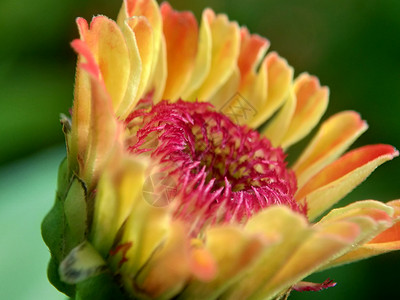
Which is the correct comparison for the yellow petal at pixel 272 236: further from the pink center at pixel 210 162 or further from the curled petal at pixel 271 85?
the curled petal at pixel 271 85

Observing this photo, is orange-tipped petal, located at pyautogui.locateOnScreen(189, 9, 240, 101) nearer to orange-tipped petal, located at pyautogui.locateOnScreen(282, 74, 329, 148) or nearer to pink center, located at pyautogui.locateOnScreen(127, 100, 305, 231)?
pink center, located at pyautogui.locateOnScreen(127, 100, 305, 231)

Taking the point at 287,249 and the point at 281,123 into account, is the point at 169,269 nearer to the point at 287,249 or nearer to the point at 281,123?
the point at 287,249

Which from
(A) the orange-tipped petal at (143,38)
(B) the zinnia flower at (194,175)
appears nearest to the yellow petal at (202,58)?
(B) the zinnia flower at (194,175)

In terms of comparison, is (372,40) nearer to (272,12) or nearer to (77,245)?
(272,12)

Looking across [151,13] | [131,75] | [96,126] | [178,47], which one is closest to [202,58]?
[178,47]

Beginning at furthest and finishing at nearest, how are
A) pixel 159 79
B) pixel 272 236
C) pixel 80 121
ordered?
pixel 159 79
pixel 80 121
pixel 272 236

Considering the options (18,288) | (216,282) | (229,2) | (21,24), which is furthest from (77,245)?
(229,2)
